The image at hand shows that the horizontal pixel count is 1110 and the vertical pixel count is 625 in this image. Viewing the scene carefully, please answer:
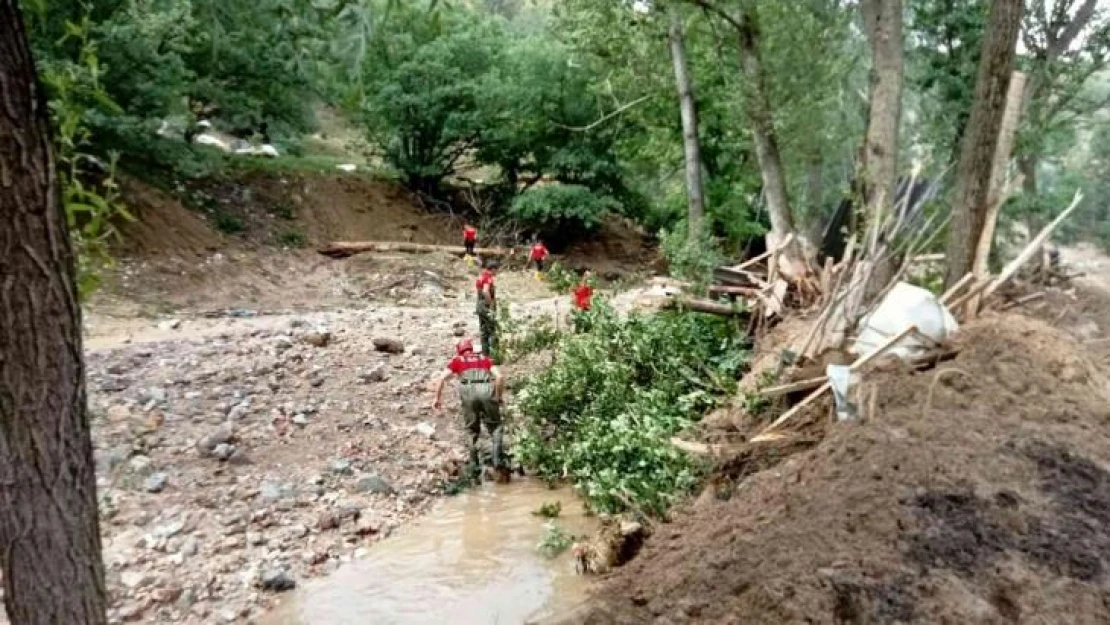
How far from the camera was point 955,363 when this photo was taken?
658cm

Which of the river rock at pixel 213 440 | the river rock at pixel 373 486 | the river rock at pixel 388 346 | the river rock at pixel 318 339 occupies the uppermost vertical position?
the river rock at pixel 318 339

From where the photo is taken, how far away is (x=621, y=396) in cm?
938

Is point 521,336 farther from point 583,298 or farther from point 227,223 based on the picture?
point 227,223

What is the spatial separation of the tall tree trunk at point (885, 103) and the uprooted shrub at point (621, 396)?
252cm

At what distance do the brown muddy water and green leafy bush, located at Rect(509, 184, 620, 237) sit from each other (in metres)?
14.4

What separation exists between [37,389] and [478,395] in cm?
623

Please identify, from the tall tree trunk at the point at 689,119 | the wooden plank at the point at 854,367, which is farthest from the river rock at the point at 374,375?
the tall tree trunk at the point at 689,119

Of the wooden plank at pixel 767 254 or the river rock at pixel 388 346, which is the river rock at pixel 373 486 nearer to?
the river rock at pixel 388 346

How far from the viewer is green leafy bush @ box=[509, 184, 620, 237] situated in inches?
Answer: 875

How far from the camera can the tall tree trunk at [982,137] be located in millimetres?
8070

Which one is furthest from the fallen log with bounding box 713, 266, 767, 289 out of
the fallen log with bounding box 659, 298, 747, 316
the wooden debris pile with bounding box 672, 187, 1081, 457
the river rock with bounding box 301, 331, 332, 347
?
the river rock with bounding box 301, 331, 332, 347

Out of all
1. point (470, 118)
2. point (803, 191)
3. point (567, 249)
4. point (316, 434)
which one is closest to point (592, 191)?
point (567, 249)

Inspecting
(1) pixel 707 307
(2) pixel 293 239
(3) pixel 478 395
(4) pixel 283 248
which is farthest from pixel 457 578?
(2) pixel 293 239

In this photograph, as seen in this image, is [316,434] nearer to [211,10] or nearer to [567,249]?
[211,10]
